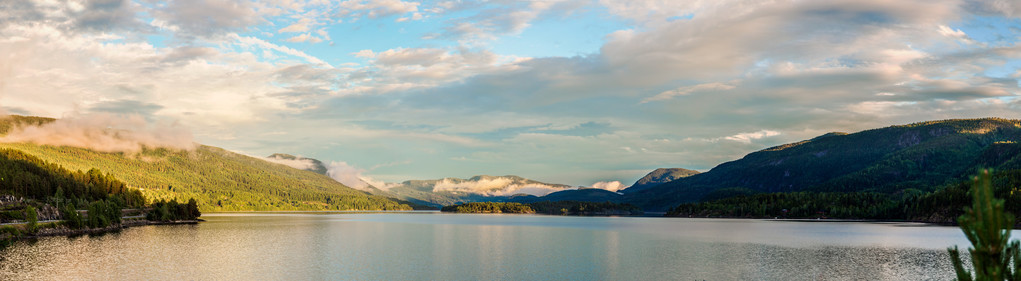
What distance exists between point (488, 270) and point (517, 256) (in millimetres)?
16255

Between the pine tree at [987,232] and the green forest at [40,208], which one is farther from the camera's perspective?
the green forest at [40,208]

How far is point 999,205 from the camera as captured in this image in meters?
15.8

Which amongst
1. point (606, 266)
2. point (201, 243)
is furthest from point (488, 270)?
point (201, 243)

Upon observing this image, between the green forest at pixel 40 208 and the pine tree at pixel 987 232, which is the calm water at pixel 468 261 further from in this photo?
the pine tree at pixel 987 232

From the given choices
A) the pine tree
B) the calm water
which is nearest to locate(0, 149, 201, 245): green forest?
the calm water

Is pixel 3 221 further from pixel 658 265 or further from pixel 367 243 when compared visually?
pixel 658 265

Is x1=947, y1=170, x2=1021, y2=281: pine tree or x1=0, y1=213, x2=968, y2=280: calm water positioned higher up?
x1=947, y1=170, x2=1021, y2=281: pine tree

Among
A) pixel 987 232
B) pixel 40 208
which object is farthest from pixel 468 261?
pixel 40 208

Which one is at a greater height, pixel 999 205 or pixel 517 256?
pixel 999 205

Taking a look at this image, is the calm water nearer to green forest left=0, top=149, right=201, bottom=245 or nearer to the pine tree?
green forest left=0, top=149, right=201, bottom=245

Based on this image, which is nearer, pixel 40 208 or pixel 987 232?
pixel 987 232

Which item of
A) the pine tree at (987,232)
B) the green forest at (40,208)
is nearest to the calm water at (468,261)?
the green forest at (40,208)

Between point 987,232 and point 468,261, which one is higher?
point 987,232

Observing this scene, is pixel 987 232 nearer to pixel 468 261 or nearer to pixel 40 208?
pixel 468 261
